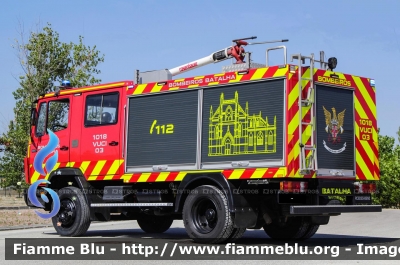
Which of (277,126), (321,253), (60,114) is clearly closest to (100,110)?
(60,114)

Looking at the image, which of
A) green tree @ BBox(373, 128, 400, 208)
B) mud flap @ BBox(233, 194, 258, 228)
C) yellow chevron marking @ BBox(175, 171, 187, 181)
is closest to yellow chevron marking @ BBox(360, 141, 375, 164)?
mud flap @ BBox(233, 194, 258, 228)

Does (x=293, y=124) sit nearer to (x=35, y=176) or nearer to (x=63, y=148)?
(x=63, y=148)

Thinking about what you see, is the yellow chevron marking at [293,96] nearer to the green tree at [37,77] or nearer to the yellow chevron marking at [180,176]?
the yellow chevron marking at [180,176]

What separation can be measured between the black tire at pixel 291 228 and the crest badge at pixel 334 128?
5.44 ft

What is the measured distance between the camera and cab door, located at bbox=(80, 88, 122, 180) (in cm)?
1455

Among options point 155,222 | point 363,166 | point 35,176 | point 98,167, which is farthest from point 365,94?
point 35,176

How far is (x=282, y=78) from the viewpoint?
12.0 m

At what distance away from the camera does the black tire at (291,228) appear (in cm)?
1359

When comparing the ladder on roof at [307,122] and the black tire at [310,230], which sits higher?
the ladder on roof at [307,122]

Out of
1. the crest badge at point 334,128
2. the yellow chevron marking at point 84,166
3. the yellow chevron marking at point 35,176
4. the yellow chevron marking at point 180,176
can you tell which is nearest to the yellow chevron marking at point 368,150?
the crest badge at point 334,128

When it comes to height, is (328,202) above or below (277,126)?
below

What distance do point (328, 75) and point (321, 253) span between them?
3449 millimetres

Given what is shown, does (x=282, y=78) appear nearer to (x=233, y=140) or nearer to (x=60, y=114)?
(x=233, y=140)

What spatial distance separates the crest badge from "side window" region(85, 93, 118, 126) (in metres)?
4.64
